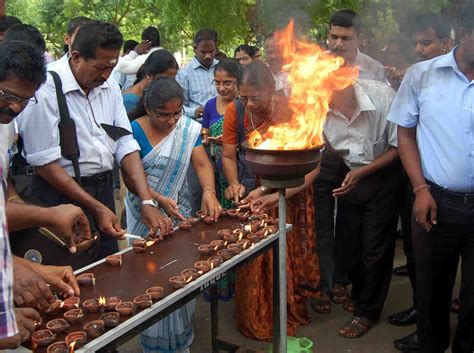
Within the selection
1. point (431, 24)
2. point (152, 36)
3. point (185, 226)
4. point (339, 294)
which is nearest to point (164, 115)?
point (185, 226)

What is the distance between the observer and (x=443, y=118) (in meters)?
3.29

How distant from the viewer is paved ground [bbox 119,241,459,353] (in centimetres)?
419

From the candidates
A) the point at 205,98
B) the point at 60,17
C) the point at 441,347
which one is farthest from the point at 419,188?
the point at 60,17

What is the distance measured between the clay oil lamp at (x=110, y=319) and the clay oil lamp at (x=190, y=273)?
0.46 m

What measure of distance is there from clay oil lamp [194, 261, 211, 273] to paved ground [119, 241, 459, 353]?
1659 mm

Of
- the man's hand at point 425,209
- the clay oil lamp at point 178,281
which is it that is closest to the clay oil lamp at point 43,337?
the clay oil lamp at point 178,281

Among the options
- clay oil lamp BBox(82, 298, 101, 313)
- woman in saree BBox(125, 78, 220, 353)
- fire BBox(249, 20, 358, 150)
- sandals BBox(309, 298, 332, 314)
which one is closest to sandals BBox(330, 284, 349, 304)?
sandals BBox(309, 298, 332, 314)

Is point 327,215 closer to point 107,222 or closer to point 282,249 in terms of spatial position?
point 282,249

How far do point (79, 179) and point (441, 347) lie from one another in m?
2.78

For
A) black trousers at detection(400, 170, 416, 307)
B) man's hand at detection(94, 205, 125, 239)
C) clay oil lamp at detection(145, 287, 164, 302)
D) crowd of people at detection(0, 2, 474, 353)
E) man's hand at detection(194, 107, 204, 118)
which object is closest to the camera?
clay oil lamp at detection(145, 287, 164, 302)

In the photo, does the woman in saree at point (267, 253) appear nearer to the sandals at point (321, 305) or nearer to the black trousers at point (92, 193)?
the sandals at point (321, 305)

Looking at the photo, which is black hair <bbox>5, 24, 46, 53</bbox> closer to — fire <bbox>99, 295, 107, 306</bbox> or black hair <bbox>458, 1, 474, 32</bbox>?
fire <bbox>99, 295, 107, 306</bbox>

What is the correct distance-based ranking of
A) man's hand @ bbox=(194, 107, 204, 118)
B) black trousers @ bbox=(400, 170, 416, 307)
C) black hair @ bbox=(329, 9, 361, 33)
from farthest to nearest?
1. man's hand @ bbox=(194, 107, 204, 118)
2. black hair @ bbox=(329, 9, 361, 33)
3. black trousers @ bbox=(400, 170, 416, 307)

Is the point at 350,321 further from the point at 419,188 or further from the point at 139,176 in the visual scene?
the point at 139,176
